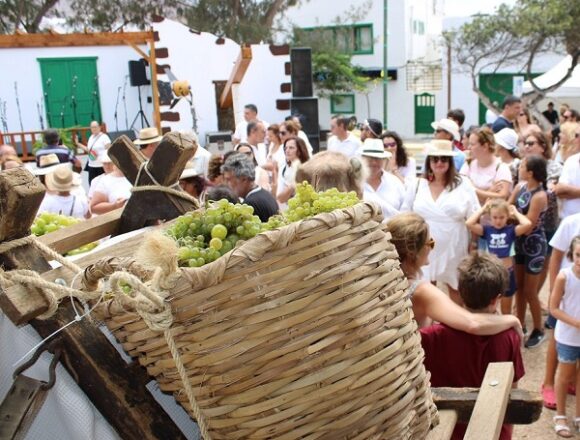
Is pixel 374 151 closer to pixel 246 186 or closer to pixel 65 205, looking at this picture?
pixel 246 186

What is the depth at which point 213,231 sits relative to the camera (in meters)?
1.21

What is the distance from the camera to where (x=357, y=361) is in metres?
1.18

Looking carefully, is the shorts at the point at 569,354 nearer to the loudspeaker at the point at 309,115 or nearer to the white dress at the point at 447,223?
the white dress at the point at 447,223

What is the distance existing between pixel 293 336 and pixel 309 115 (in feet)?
42.0

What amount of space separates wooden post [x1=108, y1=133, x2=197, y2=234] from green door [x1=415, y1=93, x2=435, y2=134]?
2754cm

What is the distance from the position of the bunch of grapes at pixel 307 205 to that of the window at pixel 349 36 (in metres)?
28.5

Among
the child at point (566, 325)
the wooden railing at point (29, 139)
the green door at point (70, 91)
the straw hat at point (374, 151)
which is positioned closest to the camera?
the child at point (566, 325)

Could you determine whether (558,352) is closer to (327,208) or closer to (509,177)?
(509,177)

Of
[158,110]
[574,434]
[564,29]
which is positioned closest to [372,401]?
[574,434]

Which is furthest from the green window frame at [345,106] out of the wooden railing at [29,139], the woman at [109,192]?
the woman at [109,192]

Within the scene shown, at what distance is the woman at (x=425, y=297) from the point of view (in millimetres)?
2762

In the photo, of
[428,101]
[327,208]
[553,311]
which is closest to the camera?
[327,208]

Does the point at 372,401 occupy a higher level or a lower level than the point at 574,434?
higher

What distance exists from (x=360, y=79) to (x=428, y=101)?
10.9 ft
